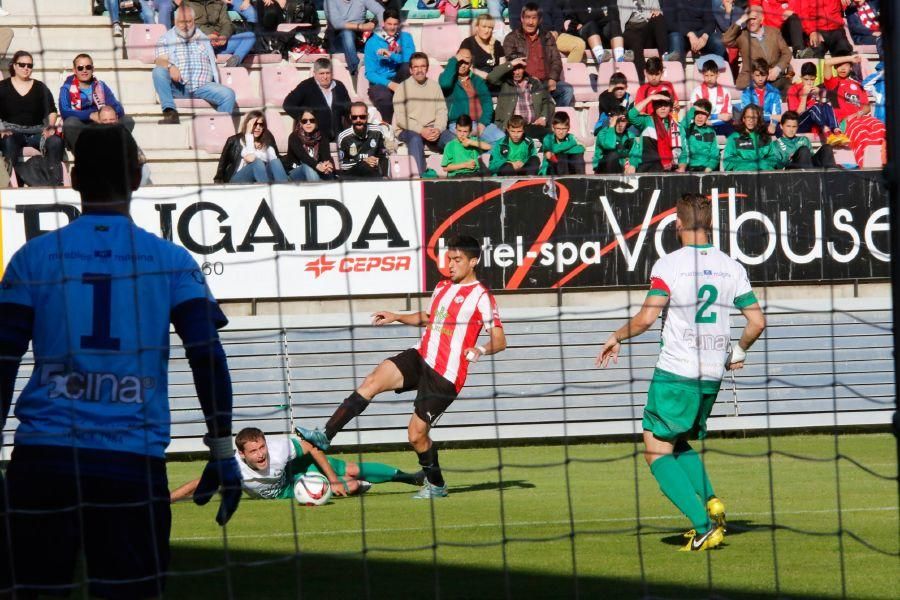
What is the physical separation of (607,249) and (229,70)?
4.50 m

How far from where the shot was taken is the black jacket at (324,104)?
906 centimetres

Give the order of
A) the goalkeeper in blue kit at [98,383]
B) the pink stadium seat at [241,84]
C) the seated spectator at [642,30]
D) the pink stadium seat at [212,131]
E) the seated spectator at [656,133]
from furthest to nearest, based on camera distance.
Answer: the seated spectator at [642,30] → the pink stadium seat at [241,84] → the pink stadium seat at [212,131] → the seated spectator at [656,133] → the goalkeeper in blue kit at [98,383]

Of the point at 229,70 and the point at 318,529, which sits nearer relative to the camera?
the point at 318,529

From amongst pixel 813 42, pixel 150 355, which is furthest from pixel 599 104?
pixel 150 355

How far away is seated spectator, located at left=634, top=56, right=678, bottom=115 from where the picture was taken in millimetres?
9844

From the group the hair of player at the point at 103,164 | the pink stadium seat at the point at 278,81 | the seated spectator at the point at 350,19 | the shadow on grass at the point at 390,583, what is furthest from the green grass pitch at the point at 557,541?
the seated spectator at the point at 350,19

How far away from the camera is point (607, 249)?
13.6m

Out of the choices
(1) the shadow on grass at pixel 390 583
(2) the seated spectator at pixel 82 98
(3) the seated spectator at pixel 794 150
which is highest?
(2) the seated spectator at pixel 82 98

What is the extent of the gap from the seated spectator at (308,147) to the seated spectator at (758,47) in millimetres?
3292

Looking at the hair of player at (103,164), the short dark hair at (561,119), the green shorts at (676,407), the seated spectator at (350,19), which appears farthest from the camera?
the seated spectator at (350,19)

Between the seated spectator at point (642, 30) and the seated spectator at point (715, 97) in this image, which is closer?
the seated spectator at point (715, 97)

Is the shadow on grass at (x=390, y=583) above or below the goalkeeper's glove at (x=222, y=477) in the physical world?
below

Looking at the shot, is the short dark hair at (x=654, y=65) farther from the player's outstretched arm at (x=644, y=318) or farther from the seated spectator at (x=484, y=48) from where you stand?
the player's outstretched arm at (x=644, y=318)

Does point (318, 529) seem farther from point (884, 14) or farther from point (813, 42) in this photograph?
point (813, 42)
